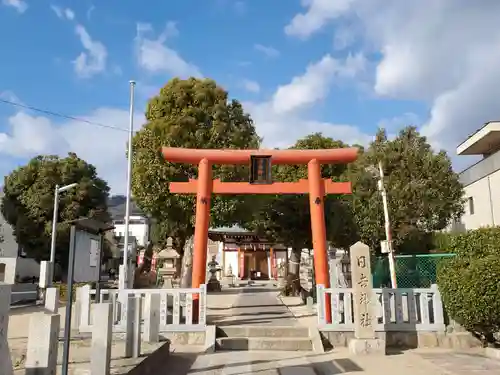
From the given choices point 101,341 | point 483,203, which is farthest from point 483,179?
point 101,341

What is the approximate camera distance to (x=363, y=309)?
9742 mm

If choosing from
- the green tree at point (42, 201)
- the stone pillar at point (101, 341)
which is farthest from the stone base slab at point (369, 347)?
the green tree at point (42, 201)

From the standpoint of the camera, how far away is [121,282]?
16266mm

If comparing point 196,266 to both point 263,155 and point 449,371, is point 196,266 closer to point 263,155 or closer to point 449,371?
point 263,155

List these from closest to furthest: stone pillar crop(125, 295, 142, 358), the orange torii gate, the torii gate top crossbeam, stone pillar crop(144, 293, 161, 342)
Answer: stone pillar crop(125, 295, 142, 358) → stone pillar crop(144, 293, 161, 342) → the orange torii gate → the torii gate top crossbeam

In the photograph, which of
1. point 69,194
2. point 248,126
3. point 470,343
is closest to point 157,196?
point 248,126

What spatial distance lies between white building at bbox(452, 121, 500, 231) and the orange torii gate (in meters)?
11.6

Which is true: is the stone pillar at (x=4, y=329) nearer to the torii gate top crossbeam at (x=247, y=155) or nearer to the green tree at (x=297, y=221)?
the torii gate top crossbeam at (x=247, y=155)

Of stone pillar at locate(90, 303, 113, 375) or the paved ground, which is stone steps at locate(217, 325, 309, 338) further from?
stone pillar at locate(90, 303, 113, 375)

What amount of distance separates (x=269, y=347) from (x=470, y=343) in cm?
453

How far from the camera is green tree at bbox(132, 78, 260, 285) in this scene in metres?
15.3

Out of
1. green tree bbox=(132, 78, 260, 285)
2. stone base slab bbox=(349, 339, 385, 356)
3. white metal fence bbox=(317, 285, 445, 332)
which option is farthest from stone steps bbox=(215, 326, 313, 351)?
green tree bbox=(132, 78, 260, 285)

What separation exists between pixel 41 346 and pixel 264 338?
6.52m

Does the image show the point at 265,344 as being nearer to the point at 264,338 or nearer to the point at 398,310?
the point at 264,338
